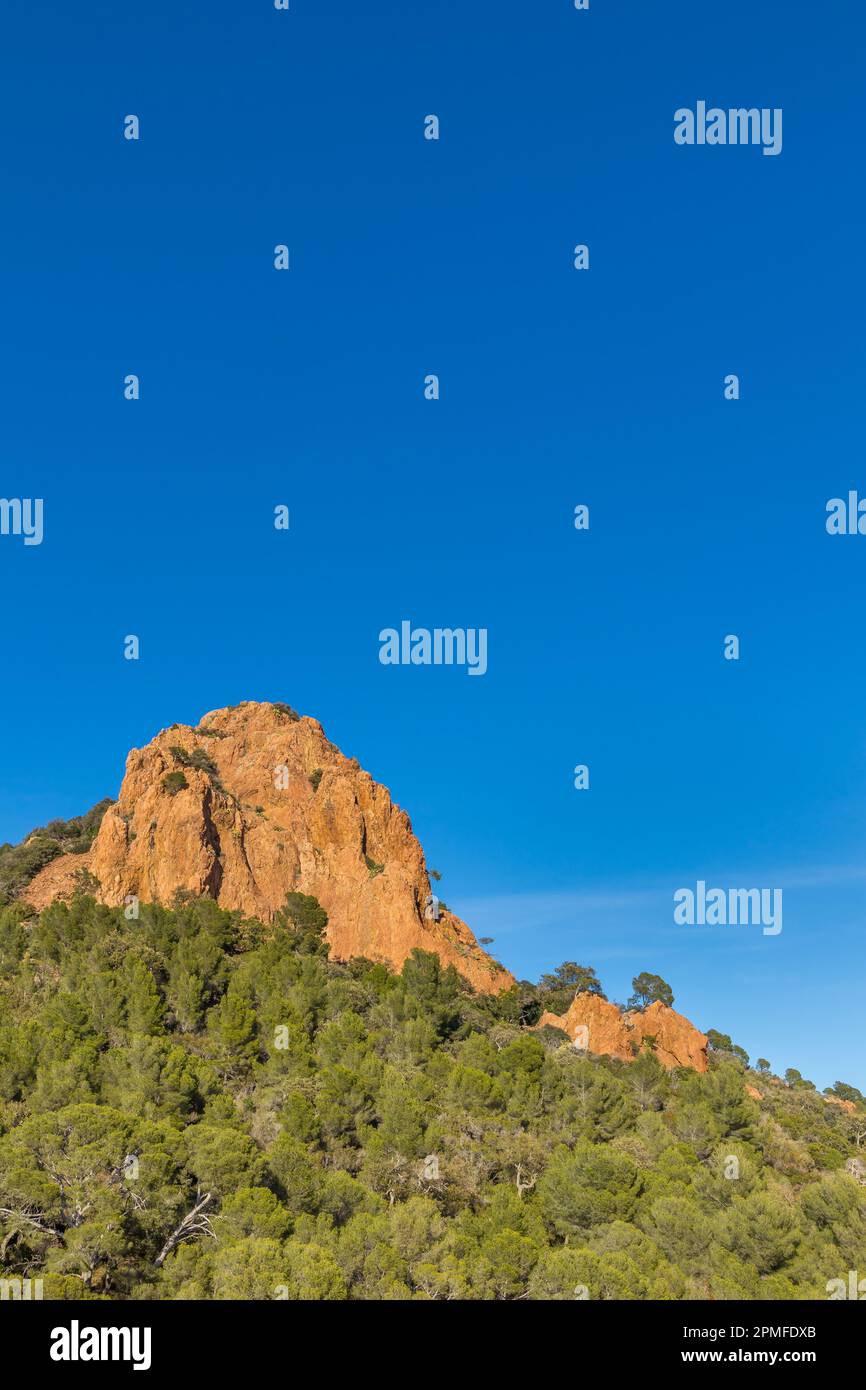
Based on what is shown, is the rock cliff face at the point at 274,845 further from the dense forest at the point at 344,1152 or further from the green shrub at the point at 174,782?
the dense forest at the point at 344,1152

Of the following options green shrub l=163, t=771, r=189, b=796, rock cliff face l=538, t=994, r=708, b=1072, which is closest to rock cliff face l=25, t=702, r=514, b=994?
green shrub l=163, t=771, r=189, b=796

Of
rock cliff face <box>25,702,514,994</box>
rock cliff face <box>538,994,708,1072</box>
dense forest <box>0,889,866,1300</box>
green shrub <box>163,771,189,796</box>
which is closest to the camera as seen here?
dense forest <box>0,889,866,1300</box>

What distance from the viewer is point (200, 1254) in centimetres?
3081

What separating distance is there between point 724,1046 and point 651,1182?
84.5 m

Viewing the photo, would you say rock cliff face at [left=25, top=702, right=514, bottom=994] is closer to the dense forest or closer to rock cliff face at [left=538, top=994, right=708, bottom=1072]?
rock cliff face at [left=538, top=994, right=708, bottom=1072]

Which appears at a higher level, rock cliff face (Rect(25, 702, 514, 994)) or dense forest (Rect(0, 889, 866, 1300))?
rock cliff face (Rect(25, 702, 514, 994))

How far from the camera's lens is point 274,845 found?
94000 mm

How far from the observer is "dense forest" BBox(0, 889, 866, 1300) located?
99.8 ft

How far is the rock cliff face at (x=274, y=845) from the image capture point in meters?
86.4

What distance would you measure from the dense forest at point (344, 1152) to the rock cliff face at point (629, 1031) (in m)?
8.75

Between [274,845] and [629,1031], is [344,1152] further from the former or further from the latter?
[274,845]

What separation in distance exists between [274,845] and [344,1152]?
5254cm

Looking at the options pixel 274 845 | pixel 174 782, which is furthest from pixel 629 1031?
pixel 174 782

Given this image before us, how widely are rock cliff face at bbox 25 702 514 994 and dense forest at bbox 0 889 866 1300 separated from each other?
9.56 m
